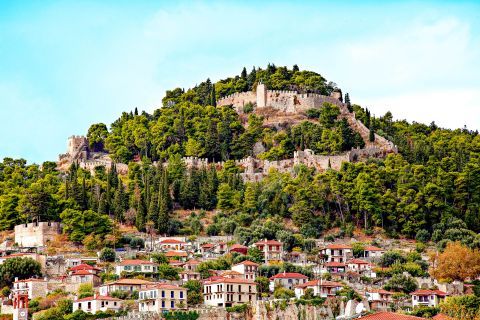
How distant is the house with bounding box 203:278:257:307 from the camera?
75625mm

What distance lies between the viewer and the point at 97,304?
72938 mm

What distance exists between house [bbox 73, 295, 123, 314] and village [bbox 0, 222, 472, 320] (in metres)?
0.07

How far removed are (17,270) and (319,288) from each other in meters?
22.5

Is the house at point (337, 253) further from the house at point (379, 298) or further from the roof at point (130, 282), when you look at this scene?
the roof at point (130, 282)

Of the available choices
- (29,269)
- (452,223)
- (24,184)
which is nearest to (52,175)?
(24,184)

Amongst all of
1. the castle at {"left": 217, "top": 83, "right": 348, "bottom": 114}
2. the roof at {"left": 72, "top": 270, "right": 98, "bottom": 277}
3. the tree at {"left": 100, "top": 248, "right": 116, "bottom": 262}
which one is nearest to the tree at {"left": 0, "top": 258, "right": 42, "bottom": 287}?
the roof at {"left": 72, "top": 270, "right": 98, "bottom": 277}

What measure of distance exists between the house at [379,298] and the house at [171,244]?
57.3 feet

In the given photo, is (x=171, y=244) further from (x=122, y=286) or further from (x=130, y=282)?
(x=122, y=286)

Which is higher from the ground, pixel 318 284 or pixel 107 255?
pixel 107 255

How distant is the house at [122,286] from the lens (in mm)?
76375

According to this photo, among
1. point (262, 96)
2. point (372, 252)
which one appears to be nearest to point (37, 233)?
point (372, 252)

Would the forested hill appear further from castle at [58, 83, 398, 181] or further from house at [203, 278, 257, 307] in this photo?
house at [203, 278, 257, 307]

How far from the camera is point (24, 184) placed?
103375 millimetres

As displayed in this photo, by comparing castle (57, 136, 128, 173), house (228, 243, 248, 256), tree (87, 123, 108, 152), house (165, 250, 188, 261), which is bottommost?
house (165, 250, 188, 261)
